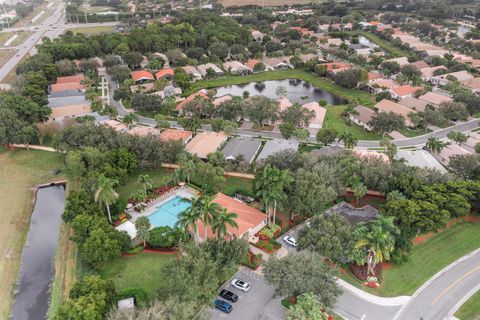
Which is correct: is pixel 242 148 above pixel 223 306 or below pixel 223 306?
above

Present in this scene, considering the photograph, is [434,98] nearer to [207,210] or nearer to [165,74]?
[207,210]

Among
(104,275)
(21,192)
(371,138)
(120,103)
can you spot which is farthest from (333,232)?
(120,103)

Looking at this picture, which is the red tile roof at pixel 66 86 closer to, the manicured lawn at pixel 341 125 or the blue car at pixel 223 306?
the manicured lawn at pixel 341 125

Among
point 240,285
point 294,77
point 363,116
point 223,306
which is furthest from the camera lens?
point 294,77

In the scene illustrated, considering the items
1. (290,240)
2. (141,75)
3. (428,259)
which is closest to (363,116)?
(428,259)

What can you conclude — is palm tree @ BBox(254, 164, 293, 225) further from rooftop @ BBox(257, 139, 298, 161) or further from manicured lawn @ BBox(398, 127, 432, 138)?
manicured lawn @ BBox(398, 127, 432, 138)

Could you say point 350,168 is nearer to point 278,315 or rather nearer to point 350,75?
point 278,315
